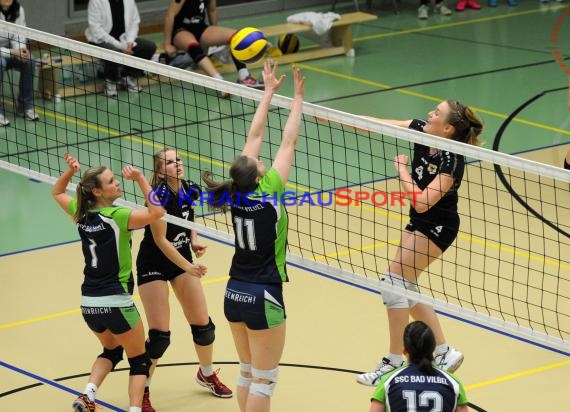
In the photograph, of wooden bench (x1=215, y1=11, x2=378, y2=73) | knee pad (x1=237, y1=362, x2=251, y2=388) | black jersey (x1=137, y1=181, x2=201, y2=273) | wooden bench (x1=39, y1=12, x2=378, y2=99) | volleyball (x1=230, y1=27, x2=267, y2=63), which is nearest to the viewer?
knee pad (x1=237, y1=362, x2=251, y2=388)

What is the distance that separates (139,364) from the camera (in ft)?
24.8

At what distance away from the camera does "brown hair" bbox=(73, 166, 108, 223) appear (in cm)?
730

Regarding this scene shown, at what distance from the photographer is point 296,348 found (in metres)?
8.91

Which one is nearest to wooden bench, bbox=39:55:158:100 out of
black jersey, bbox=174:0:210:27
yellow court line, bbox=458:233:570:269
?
black jersey, bbox=174:0:210:27

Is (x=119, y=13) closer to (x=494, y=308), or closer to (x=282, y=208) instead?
(x=494, y=308)

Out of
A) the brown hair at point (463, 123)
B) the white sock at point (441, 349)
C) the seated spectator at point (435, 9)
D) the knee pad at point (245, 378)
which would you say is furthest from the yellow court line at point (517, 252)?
the seated spectator at point (435, 9)

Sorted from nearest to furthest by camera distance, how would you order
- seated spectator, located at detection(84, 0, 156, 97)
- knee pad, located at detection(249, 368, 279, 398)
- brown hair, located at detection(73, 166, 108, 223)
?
knee pad, located at detection(249, 368, 279, 398) → brown hair, located at detection(73, 166, 108, 223) → seated spectator, located at detection(84, 0, 156, 97)

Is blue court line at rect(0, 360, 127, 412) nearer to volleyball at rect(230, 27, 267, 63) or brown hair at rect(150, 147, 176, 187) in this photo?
brown hair at rect(150, 147, 176, 187)

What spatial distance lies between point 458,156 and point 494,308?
84.8 inches

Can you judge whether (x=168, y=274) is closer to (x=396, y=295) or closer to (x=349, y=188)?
(x=396, y=295)

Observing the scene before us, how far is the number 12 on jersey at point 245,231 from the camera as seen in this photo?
22.3 ft

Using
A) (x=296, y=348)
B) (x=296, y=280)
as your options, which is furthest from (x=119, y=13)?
(x=296, y=348)

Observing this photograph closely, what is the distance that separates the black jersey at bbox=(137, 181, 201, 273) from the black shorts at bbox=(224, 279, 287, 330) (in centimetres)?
107

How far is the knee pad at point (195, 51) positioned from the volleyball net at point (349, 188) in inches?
16.4
